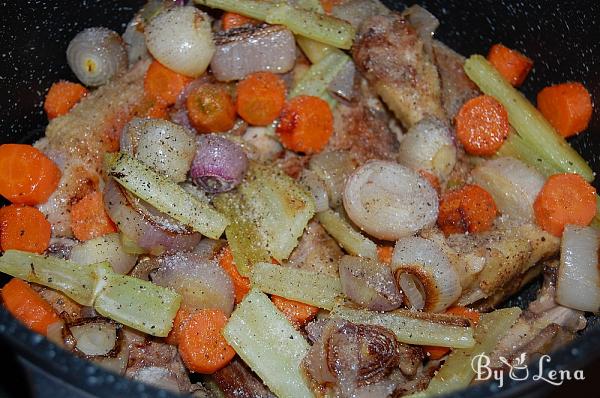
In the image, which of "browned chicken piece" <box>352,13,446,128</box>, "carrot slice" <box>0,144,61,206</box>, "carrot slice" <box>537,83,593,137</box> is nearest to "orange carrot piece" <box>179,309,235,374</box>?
"carrot slice" <box>0,144,61,206</box>

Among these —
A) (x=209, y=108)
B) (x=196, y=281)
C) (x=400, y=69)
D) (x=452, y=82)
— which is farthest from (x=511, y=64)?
(x=196, y=281)

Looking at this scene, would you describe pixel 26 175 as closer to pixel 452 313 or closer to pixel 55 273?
pixel 55 273

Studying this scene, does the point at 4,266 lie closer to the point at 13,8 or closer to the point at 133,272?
the point at 133,272

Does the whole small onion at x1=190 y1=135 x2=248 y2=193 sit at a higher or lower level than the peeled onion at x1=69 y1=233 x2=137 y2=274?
higher

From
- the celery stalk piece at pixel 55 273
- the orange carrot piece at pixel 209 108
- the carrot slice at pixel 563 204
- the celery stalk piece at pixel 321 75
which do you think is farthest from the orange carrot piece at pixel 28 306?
the carrot slice at pixel 563 204

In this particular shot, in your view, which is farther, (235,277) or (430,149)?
(430,149)

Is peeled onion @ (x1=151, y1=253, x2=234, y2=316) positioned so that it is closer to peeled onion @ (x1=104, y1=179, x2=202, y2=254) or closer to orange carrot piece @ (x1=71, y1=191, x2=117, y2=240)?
peeled onion @ (x1=104, y1=179, x2=202, y2=254)
